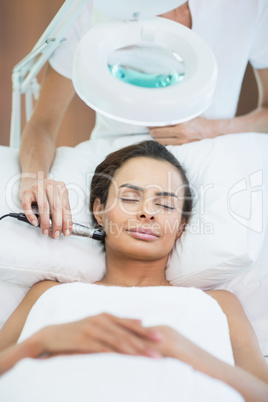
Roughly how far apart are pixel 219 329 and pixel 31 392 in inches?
15.2

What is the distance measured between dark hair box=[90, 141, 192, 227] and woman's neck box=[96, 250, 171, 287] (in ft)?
0.46

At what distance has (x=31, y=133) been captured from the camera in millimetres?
1351

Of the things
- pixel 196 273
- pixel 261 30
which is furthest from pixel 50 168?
pixel 261 30

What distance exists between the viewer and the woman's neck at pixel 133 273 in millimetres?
1154

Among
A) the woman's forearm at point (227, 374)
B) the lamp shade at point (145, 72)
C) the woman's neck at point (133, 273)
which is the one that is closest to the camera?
the lamp shade at point (145, 72)

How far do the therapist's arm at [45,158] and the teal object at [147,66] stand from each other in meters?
0.41

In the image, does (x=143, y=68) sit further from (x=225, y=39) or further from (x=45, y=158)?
(x=225, y=39)

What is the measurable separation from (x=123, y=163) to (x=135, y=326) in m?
0.57

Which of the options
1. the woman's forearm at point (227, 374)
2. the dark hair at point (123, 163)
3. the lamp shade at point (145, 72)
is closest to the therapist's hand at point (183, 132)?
the dark hair at point (123, 163)

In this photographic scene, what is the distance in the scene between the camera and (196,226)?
118 cm

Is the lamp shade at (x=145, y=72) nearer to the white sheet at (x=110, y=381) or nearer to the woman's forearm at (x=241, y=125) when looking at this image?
the white sheet at (x=110, y=381)

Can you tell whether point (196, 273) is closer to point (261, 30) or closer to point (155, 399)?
point (155, 399)

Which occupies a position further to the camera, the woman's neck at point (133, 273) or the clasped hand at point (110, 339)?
the woman's neck at point (133, 273)

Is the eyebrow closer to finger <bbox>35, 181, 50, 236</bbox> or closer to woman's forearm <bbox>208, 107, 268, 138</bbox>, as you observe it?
finger <bbox>35, 181, 50, 236</bbox>
